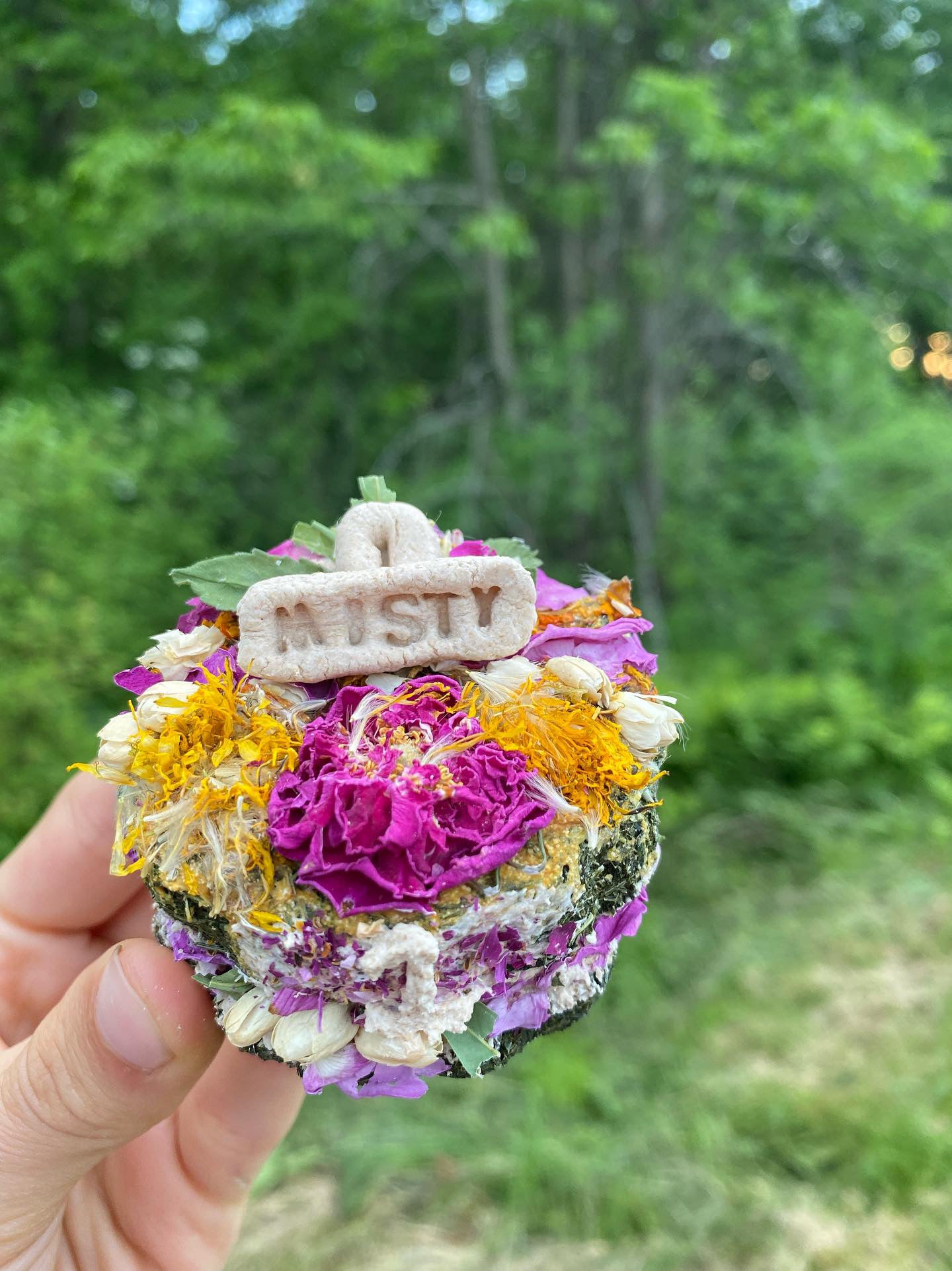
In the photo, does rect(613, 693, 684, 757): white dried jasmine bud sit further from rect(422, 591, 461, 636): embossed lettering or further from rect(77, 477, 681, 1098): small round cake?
rect(422, 591, 461, 636): embossed lettering

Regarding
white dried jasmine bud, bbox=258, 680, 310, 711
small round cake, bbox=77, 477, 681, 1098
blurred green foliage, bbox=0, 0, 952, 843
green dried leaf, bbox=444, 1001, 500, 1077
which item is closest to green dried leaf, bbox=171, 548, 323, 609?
small round cake, bbox=77, 477, 681, 1098

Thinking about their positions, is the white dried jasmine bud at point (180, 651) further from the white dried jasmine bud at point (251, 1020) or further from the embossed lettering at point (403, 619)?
the white dried jasmine bud at point (251, 1020)

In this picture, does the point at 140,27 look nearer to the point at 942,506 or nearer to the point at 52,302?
the point at 52,302

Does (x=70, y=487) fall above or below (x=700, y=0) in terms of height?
below

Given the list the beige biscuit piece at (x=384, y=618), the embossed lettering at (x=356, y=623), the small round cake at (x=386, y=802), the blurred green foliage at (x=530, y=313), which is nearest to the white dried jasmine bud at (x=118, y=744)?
the small round cake at (x=386, y=802)

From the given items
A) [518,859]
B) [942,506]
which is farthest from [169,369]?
[518,859]

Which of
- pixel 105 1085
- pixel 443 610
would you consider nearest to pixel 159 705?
pixel 443 610
